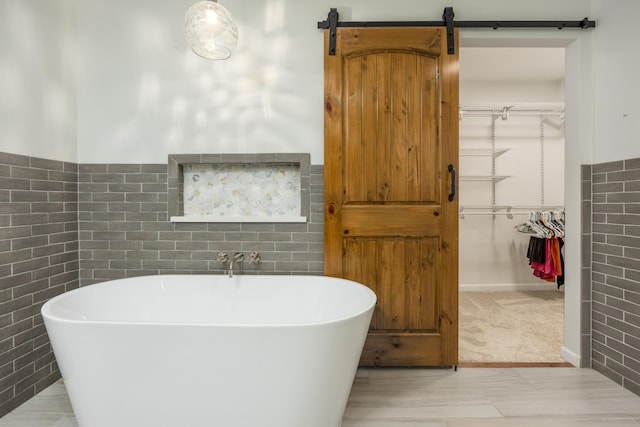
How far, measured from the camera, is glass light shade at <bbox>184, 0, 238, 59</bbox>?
67.2 inches

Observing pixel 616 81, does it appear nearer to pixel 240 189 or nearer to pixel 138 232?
pixel 240 189

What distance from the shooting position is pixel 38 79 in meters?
1.94

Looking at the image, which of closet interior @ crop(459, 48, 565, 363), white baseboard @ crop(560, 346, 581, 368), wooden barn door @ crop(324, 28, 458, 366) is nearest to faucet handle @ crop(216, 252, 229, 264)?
wooden barn door @ crop(324, 28, 458, 366)

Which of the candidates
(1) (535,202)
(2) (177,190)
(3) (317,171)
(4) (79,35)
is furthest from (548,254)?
(4) (79,35)

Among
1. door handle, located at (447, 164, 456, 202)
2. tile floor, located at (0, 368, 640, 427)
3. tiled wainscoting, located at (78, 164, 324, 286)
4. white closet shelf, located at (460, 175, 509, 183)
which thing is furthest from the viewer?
white closet shelf, located at (460, 175, 509, 183)

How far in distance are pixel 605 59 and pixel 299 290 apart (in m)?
2.40

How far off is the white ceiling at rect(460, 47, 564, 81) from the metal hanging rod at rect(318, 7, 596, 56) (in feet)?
3.73

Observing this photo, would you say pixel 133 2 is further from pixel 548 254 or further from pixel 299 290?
pixel 548 254

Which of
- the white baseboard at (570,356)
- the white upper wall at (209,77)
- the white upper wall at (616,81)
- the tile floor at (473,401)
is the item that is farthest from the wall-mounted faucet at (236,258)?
the white upper wall at (616,81)

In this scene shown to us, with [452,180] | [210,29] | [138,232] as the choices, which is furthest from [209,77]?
[452,180]

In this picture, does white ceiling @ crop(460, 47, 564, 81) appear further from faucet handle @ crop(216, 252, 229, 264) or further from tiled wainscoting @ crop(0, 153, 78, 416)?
tiled wainscoting @ crop(0, 153, 78, 416)

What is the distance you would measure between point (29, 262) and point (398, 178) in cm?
221

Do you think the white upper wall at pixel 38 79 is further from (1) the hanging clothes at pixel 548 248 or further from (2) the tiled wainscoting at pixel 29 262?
(1) the hanging clothes at pixel 548 248

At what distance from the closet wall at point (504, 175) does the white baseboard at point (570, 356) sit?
170cm
